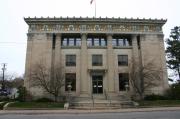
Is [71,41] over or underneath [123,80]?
over

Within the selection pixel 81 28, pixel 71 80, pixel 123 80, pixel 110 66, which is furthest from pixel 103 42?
pixel 71 80

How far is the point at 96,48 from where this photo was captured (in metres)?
41.8

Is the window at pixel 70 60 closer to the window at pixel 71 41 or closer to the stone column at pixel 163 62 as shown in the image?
the window at pixel 71 41

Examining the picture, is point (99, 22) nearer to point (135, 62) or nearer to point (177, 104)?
point (135, 62)

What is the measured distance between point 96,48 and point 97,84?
6955 mm

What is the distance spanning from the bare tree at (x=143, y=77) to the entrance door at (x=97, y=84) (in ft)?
19.8

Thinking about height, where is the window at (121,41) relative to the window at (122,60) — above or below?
above

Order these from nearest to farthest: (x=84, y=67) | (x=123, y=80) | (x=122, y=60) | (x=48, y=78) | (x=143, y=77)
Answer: (x=143, y=77), (x=48, y=78), (x=84, y=67), (x=123, y=80), (x=122, y=60)

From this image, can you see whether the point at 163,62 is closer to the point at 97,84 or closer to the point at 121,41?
the point at 121,41

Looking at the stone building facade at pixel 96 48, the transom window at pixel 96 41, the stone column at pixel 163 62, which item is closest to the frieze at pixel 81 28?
the stone building facade at pixel 96 48

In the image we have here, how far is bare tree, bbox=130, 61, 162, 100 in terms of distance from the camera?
116ft

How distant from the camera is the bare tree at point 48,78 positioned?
34.7 m

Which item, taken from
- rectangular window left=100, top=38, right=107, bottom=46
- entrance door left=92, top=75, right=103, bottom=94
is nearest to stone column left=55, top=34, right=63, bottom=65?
entrance door left=92, top=75, right=103, bottom=94

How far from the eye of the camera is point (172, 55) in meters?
47.9
